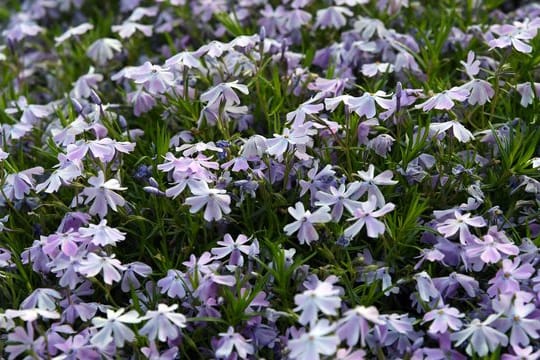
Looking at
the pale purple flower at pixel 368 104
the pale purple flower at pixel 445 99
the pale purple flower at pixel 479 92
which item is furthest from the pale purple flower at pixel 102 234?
the pale purple flower at pixel 479 92

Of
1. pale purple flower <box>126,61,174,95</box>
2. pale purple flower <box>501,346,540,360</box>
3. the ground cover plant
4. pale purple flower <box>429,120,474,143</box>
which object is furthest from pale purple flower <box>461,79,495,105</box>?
pale purple flower <box>126,61,174,95</box>

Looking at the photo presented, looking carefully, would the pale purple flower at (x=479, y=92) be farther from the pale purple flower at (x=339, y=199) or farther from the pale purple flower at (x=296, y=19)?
the pale purple flower at (x=296, y=19)

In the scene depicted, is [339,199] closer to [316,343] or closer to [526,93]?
[316,343]

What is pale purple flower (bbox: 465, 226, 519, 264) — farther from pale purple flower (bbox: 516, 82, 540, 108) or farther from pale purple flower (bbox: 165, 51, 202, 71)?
pale purple flower (bbox: 165, 51, 202, 71)

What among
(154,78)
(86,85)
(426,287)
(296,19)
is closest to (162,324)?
(426,287)

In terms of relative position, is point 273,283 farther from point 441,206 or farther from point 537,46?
point 537,46

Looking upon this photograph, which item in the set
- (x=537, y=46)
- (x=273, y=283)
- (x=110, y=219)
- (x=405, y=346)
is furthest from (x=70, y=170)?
(x=537, y=46)
